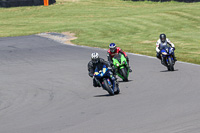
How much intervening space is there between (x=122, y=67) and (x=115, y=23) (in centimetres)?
3155

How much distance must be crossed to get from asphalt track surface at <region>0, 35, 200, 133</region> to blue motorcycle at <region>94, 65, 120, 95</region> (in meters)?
0.30

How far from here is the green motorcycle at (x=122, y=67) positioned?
1747cm

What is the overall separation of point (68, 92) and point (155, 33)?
2711 cm

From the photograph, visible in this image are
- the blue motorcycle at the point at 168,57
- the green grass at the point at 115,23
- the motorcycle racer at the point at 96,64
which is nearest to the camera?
the motorcycle racer at the point at 96,64

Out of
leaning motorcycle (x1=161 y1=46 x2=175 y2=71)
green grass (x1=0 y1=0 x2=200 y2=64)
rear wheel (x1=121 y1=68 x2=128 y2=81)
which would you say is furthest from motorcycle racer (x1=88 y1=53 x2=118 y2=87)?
green grass (x1=0 y1=0 x2=200 y2=64)

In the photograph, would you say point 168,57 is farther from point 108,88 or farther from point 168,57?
point 108,88

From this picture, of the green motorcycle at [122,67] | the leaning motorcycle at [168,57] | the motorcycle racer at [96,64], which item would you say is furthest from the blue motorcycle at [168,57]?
the motorcycle racer at [96,64]

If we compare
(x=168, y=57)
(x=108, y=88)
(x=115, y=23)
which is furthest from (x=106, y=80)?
(x=115, y=23)

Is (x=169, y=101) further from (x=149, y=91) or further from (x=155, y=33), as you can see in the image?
(x=155, y=33)

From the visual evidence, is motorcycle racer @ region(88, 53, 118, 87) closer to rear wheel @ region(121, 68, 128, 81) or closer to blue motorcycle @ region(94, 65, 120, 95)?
blue motorcycle @ region(94, 65, 120, 95)

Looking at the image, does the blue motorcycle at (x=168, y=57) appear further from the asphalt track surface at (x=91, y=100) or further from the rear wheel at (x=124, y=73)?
the rear wheel at (x=124, y=73)

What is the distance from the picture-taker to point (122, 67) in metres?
17.5

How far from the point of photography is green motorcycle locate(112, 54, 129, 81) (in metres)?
17.5

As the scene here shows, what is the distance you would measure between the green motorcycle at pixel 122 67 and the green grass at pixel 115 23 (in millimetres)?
6605
